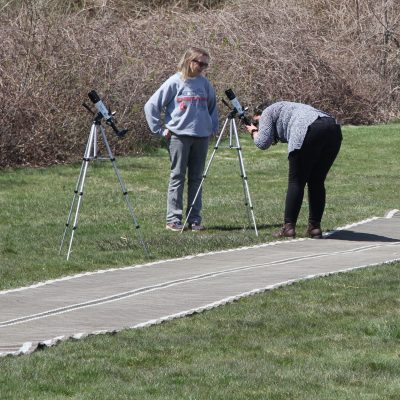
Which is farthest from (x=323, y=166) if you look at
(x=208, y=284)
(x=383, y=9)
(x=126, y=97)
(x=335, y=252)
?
(x=383, y=9)

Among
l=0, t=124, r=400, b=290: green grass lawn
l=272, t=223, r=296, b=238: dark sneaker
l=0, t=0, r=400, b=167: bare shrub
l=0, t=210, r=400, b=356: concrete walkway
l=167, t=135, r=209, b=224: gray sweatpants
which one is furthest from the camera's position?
l=0, t=0, r=400, b=167: bare shrub

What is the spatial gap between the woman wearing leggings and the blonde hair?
0.87 metres

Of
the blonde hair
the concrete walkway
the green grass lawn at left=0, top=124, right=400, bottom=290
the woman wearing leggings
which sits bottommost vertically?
the green grass lawn at left=0, top=124, right=400, bottom=290

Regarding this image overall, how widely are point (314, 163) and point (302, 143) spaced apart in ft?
1.17

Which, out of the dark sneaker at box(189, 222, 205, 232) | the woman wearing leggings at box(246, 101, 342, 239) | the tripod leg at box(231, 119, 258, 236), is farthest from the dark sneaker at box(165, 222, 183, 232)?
the woman wearing leggings at box(246, 101, 342, 239)

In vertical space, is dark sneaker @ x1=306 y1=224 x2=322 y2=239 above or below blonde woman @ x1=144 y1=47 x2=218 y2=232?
below

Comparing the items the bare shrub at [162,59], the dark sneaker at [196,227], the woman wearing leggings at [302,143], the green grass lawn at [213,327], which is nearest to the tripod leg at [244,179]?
the green grass lawn at [213,327]

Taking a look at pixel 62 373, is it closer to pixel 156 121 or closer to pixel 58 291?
pixel 58 291

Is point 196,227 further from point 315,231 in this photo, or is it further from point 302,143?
point 302,143

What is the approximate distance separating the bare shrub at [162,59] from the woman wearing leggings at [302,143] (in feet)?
26.1

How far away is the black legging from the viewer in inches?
518

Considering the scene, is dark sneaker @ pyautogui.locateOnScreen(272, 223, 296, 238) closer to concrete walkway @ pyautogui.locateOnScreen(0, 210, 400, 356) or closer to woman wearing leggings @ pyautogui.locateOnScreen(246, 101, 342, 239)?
woman wearing leggings @ pyautogui.locateOnScreen(246, 101, 342, 239)

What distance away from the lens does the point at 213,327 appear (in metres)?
8.65

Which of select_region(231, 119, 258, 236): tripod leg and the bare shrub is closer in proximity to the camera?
select_region(231, 119, 258, 236): tripod leg
